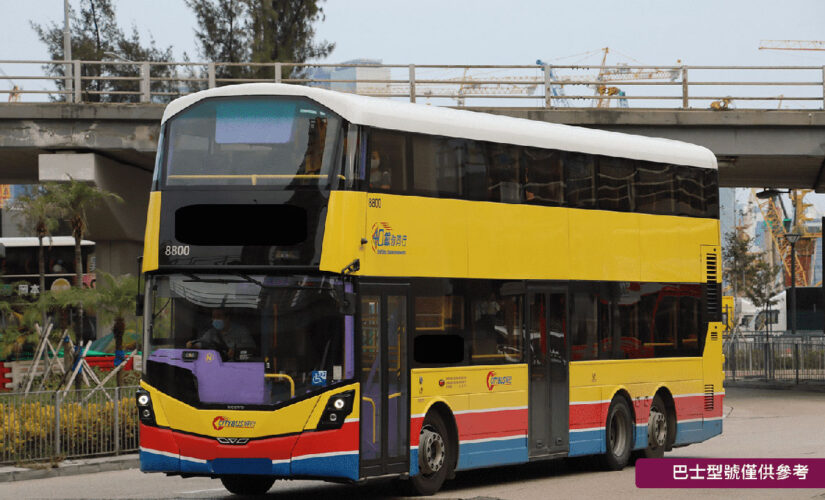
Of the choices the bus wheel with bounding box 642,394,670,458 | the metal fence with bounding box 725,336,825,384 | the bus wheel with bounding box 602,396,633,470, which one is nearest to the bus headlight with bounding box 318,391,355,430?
the bus wheel with bounding box 602,396,633,470

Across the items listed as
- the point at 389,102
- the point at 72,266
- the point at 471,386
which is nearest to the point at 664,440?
the point at 471,386

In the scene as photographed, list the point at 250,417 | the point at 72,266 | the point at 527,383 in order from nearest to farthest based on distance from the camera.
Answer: the point at 250,417
the point at 527,383
the point at 72,266

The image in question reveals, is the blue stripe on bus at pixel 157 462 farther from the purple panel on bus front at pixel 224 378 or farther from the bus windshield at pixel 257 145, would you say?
the bus windshield at pixel 257 145

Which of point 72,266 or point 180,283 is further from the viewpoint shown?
point 72,266

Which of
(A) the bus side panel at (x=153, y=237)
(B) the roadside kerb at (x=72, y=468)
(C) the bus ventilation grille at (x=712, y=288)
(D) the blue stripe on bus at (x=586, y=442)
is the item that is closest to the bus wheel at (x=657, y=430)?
(D) the blue stripe on bus at (x=586, y=442)

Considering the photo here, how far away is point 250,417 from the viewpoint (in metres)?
13.0

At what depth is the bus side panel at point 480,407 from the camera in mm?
14523

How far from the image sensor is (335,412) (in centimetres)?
1316

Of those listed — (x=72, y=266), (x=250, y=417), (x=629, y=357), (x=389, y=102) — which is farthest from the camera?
(x=72, y=266)

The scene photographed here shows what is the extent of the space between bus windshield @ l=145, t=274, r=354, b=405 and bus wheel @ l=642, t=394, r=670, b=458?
6.97m

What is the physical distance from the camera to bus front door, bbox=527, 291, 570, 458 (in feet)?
54.1

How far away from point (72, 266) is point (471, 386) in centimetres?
3040

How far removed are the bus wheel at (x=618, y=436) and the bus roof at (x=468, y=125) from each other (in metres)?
3.40

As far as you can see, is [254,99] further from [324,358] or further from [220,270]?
[324,358]
